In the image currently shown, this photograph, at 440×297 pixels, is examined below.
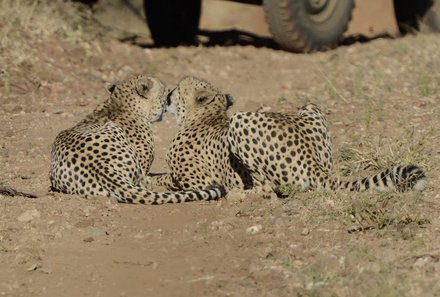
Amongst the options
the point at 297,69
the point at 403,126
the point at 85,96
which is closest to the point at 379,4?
the point at 297,69

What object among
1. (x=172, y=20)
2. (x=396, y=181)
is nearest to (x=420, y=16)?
(x=172, y=20)

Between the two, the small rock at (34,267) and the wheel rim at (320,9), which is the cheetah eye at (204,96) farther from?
the wheel rim at (320,9)

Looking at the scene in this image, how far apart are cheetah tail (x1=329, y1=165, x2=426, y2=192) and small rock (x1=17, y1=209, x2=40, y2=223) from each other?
1.93m

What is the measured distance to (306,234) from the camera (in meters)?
6.30

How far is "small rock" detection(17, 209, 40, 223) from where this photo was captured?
6852 millimetres

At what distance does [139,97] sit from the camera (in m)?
8.34

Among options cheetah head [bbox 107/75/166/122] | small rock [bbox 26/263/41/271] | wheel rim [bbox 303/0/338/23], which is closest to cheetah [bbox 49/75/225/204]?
cheetah head [bbox 107/75/166/122]

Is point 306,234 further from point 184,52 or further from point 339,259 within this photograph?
point 184,52

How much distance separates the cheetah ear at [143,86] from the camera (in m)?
8.30

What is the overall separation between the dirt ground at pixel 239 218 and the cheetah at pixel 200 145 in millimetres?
432

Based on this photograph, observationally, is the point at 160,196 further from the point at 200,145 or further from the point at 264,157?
the point at 200,145

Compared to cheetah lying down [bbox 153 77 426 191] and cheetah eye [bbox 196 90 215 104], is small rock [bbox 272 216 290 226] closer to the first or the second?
cheetah lying down [bbox 153 77 426 191]

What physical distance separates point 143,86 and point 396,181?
241cm

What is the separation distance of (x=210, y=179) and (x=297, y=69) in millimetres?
4448
